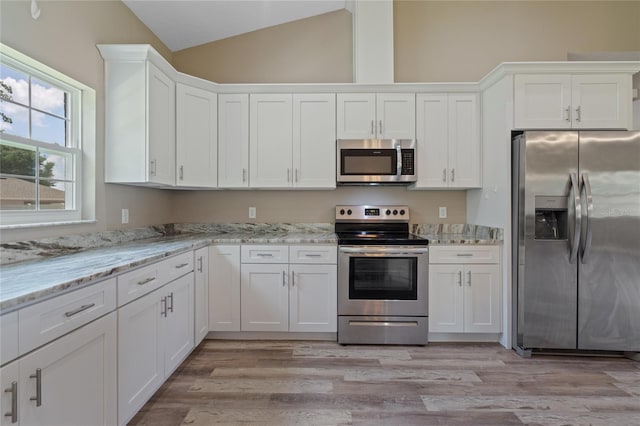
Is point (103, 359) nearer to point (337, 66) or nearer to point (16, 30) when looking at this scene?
point (16, 30)

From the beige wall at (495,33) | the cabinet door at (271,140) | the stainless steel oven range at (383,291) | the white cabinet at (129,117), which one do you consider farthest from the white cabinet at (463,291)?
the white cabinet at (129,117)

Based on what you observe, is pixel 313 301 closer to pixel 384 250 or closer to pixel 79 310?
pixel 384 250

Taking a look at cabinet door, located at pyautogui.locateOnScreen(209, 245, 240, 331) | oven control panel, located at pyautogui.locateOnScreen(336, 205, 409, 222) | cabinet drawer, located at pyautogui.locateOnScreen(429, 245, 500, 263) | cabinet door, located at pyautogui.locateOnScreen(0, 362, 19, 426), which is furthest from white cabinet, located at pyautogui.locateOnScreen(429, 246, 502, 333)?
cabinet door, located at pyautogui.locateOnScreen(0, 362, 19, 426)

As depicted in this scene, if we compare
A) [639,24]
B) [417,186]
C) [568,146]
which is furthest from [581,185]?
[639,24]

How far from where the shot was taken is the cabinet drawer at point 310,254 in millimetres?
2832

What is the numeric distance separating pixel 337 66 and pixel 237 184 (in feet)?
5.48

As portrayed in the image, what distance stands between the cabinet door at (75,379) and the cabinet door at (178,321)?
1.77ft

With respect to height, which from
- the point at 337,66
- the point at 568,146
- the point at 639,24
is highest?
the point at 639,24

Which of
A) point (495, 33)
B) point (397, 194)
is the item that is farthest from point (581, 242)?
point (495, 33)

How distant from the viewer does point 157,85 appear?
2.56m

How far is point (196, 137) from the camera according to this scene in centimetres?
303

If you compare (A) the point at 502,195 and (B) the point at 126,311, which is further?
(A) the point at 502,195

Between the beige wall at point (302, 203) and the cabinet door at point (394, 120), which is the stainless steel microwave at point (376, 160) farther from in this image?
the beige wall at point (302, 203)

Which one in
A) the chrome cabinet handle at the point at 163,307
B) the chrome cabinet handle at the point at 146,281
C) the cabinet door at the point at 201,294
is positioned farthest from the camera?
the cabinet door at the point at 201,294
